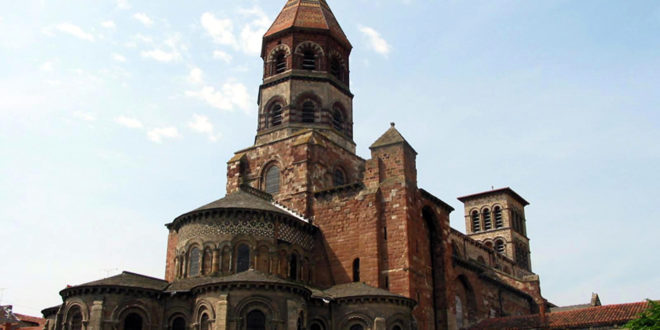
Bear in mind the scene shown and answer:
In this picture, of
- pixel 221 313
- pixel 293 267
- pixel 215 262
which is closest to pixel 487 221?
pixel 293 267

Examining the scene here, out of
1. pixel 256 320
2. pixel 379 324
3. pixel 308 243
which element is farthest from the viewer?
pixel 308 243

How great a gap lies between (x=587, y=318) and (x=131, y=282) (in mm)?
21265

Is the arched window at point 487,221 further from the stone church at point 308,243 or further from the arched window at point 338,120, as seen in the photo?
the arched window at point 338,120

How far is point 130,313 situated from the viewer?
27.1m

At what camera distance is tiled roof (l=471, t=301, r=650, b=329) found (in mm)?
30297

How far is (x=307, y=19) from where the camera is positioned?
41.8m

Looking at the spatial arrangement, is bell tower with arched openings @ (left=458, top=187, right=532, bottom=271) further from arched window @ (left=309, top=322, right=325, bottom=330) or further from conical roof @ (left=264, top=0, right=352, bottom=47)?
arched window @ (left=309, top=322, right=325, bottom=330)

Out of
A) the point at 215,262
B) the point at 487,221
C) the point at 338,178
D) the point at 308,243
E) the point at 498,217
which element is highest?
the point at 498,217

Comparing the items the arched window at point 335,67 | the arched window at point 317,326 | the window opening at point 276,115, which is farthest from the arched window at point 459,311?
the arched window at point 335,67

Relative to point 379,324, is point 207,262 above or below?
above

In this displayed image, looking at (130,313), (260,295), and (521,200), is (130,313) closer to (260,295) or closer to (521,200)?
(260,295)

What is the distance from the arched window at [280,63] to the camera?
134 feet

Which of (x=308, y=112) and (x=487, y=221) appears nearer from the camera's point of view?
(x=308, y=112)

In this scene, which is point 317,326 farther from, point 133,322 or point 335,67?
point 335,67
